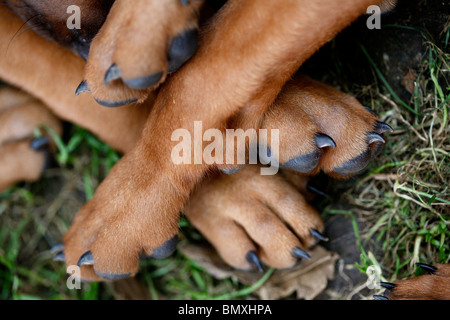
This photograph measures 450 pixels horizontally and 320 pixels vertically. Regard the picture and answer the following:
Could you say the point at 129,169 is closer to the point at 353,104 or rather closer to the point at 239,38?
the point at 239,38

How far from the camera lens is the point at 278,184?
1534 millimetres

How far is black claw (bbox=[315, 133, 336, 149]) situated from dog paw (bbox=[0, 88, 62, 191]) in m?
1.36

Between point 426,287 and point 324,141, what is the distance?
0.50 meters

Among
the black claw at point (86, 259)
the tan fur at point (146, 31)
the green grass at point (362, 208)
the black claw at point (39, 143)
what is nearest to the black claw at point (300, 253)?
the green grass at point (362, 208)

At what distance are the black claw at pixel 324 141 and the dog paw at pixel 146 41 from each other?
1.44 ft

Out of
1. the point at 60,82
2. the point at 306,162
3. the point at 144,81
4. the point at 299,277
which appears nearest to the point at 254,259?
the point at 299,277

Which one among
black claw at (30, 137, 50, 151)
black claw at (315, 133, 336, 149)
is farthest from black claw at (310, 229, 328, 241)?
black claw at (30, 137, 50, 151)

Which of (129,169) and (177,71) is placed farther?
(129,169)

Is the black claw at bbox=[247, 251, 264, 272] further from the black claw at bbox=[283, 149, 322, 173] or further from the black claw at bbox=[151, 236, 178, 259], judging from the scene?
the black claw at bbox=[283, 149, 322, 173]

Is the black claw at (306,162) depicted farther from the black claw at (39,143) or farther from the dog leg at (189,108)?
the black claw at (39,143)

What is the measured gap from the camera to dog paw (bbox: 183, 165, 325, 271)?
4.88 ft

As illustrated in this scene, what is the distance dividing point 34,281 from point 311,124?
155 centimetres

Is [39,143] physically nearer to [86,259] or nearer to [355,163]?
[86,259]

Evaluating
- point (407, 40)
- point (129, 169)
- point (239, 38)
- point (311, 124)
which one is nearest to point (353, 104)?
point (311, 124)
